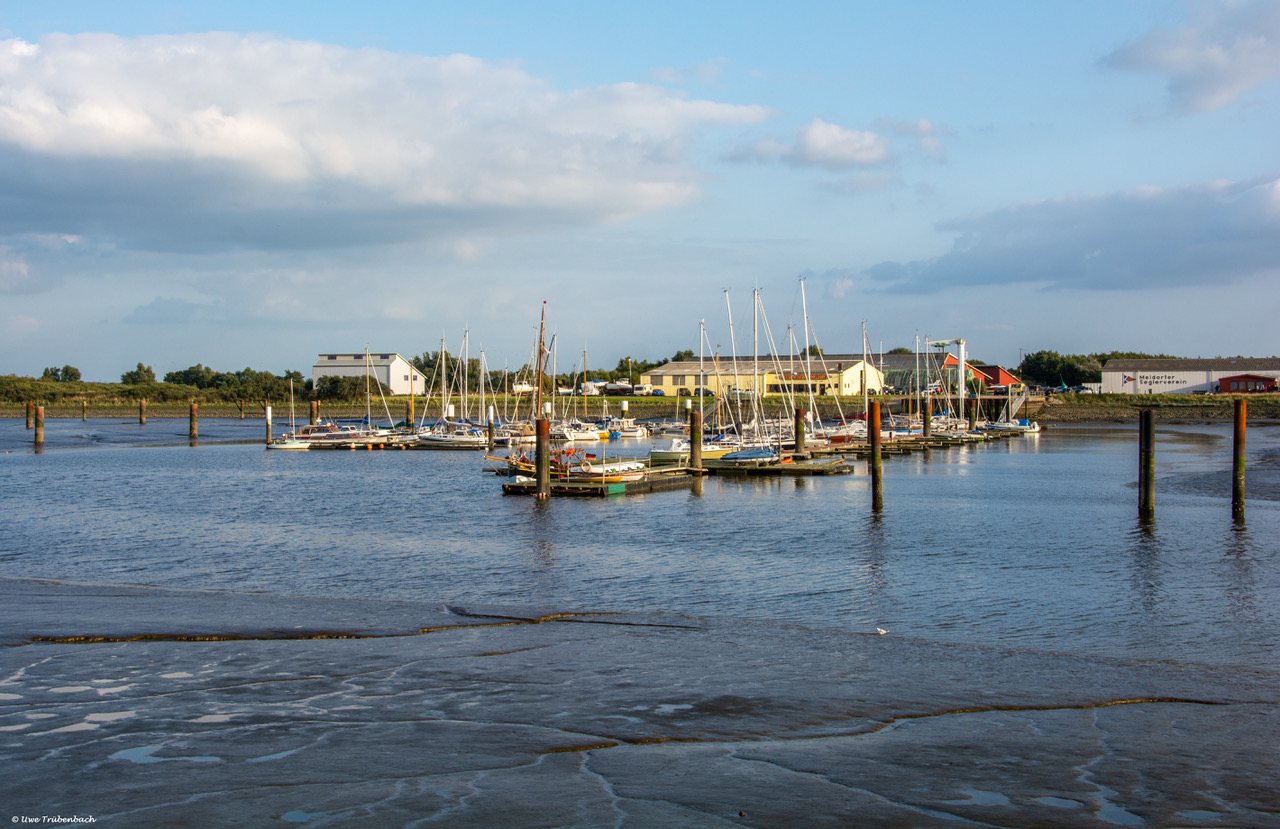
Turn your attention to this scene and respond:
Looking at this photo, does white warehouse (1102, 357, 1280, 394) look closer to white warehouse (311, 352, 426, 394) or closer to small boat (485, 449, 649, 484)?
white warehouse (311, 352, 426, 394)

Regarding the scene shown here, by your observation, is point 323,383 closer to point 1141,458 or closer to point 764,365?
point 764,365

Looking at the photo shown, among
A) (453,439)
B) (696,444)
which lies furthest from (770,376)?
(696,444)

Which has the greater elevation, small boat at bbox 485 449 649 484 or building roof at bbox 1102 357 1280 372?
building roof at bbox 1102 357 1280 372

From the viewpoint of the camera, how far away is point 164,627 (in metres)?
17.7

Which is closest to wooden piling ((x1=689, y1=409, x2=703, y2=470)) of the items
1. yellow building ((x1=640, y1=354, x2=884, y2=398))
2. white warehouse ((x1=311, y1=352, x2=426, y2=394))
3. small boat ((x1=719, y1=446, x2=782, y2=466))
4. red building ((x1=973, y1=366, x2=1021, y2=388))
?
small boat ((x1=719, y1=446, x2=782, y2=466))

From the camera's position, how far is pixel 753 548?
30453 mm

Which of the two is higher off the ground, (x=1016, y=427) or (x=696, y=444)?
(x=696, y=444)

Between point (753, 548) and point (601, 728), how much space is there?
1880 centimetres

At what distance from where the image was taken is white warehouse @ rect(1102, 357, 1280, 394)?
474ft

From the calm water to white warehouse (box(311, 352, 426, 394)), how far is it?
96.5m

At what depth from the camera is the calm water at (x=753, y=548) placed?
812 inches

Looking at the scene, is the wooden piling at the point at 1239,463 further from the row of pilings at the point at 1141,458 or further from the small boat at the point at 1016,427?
the small boat at the point at 1016,427

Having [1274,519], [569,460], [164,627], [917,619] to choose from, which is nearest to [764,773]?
[917,619]

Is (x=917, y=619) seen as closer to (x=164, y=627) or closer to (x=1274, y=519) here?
(x=164, y=627)
